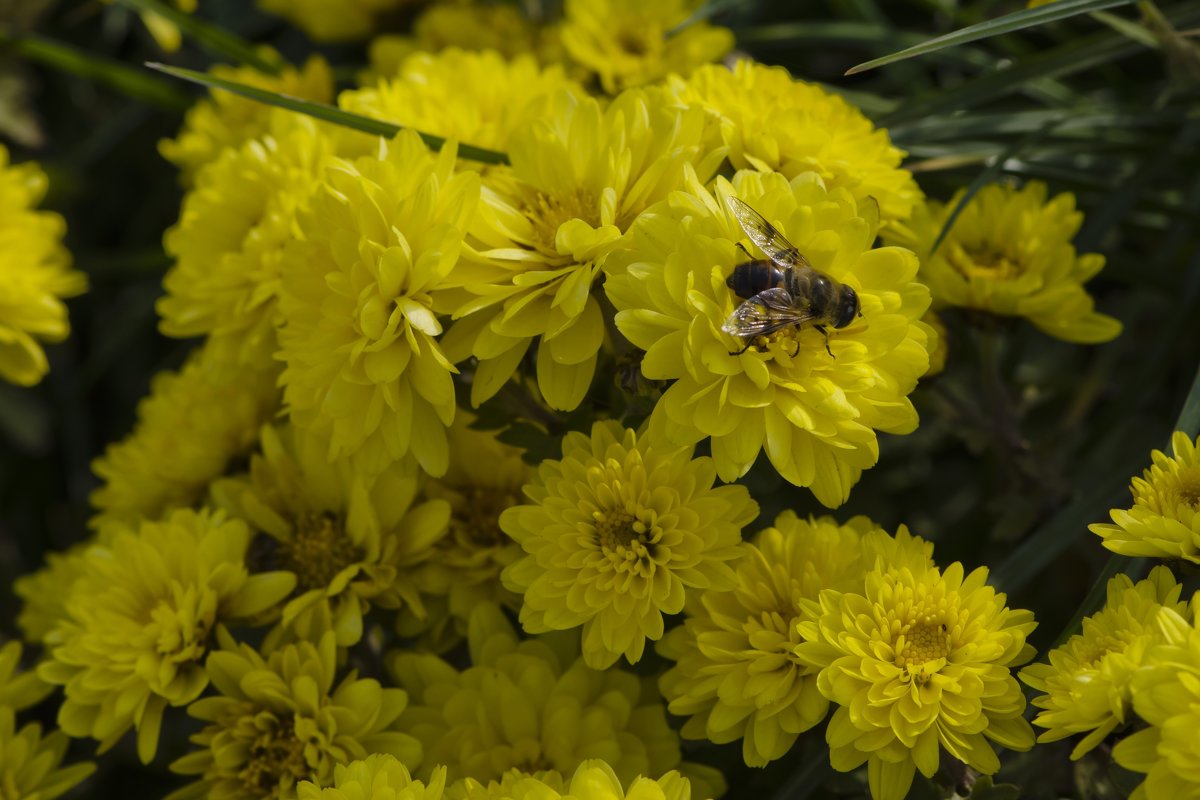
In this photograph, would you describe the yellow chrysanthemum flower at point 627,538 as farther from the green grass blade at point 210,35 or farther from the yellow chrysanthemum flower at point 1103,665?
the green grass blade at point 210,35

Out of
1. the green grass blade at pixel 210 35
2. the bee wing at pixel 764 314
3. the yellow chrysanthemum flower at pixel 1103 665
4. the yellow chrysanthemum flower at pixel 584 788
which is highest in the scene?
the bee wing at pixel 764 314

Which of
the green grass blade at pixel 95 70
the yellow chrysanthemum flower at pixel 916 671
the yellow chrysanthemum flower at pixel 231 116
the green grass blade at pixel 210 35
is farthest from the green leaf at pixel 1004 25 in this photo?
the green grass blade at pixel 95 70

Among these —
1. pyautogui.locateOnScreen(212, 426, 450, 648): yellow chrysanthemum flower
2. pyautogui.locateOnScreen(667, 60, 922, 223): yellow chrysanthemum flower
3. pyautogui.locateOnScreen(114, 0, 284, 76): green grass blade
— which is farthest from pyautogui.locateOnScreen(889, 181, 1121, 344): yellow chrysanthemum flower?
pyautogui.locateOnScreen(114, 0, 284, 76): green grass blade

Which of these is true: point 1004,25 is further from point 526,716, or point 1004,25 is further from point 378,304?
point 526,716

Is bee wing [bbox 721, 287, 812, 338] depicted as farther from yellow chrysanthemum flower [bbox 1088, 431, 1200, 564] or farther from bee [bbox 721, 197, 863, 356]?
yellow chrysanthemum flower [bbox 1088, 431, 1200, 564]

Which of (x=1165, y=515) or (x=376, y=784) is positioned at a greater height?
(x=1165, y=515)

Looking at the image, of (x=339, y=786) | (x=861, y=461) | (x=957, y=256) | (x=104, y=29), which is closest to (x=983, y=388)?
(x=957, y=256)

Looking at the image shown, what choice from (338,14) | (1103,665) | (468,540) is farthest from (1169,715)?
(338,14)

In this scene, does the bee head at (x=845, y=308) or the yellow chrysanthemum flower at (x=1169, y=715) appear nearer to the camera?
the yellow chrysanthemum flower at (x=1169, y=715)

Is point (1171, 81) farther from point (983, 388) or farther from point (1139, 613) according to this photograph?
point (1139, 613)
